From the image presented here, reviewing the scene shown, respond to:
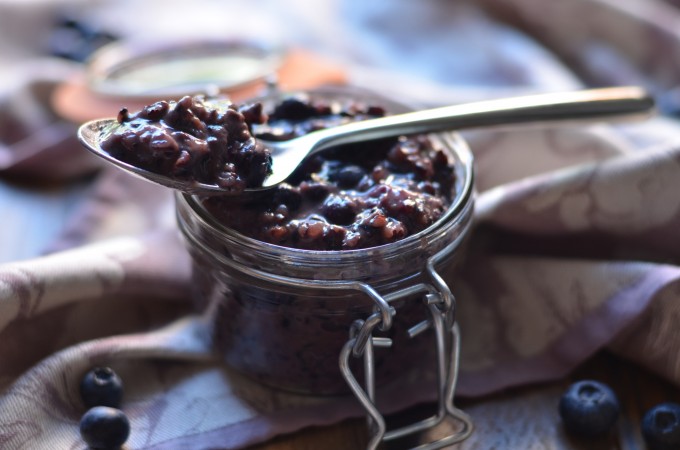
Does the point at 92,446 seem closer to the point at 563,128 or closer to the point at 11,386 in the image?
the point at 11,386

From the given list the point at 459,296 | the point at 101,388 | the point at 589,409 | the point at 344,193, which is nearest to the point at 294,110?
the point at 344,193

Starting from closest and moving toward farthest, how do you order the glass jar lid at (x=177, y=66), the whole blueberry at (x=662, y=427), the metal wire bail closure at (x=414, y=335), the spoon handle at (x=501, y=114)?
the metal wire bail closure at (x=414, y=335)
the whole blueberry at (x=662, y=427)
the spoon handle at (x=501, y=114)
the glass jar lid at (x=177, y=66)

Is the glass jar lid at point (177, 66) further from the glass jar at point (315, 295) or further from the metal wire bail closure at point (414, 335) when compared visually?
the metal wire bail closure at point (414, 335)

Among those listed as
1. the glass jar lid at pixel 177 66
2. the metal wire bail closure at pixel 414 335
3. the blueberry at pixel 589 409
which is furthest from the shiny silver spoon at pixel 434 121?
the glass jar lid at pixel 177 66

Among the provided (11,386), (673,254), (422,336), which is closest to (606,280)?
(673,254)

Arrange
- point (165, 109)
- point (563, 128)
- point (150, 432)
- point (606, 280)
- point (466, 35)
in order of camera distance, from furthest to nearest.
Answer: point (466, 35), point (563, 128), point (606, 280), point (150, 432), point (165, 109)

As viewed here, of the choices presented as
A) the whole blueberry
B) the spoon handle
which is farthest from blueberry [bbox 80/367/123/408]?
the whole blueberry

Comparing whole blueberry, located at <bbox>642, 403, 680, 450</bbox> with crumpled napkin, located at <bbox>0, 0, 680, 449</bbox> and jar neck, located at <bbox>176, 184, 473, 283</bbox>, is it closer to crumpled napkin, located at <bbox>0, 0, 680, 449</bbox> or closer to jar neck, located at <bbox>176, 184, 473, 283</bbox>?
crumpled napkin, located at <bbox>0, 0, 680, 449</bbox>
